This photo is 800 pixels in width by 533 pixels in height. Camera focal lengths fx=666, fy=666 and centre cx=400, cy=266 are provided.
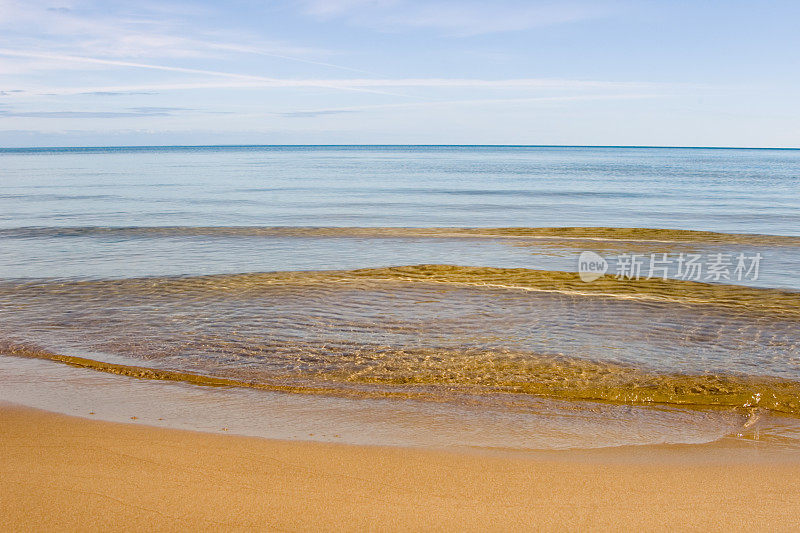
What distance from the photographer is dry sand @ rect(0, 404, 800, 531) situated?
3914 millimetres

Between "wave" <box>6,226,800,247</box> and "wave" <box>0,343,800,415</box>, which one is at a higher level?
"wave" <box>6,226,800,247</box>

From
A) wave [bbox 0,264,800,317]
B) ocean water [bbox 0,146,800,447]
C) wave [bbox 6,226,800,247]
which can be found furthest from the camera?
wave [bbox 6,226,800,247]

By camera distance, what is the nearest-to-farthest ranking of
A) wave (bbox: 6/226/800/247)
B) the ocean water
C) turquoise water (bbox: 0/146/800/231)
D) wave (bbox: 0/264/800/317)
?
the ocean water → wave (bbox: 0/264/800/317) → wave (bbox: 6/226/800/247) → turquoise water (bbox: 0/146/800/231)

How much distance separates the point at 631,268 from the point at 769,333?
5078 millimetres

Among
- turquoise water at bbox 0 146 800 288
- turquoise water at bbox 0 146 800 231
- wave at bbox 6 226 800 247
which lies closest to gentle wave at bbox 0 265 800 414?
turquoise water at bbox 0 146 800 288

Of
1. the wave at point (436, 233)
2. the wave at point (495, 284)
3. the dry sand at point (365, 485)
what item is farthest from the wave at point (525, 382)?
the wave at point (436, 233)

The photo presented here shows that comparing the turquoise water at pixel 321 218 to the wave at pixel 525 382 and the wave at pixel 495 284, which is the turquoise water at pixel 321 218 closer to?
the wave at pixel 495 284

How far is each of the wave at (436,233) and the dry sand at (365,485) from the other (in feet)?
46.2

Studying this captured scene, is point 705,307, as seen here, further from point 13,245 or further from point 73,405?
point 13,245

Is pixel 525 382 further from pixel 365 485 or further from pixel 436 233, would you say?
pixel 436 233

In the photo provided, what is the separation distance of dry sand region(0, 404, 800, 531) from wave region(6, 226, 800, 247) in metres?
14.1

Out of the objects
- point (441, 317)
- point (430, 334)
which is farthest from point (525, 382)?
point (441, 317)

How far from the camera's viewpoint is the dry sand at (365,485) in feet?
12.8

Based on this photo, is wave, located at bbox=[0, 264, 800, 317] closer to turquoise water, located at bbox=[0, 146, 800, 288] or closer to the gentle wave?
the gentle wave
